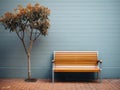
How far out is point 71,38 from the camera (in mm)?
8414

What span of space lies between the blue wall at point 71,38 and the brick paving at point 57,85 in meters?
0.55

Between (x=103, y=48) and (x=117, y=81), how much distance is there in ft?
4.10

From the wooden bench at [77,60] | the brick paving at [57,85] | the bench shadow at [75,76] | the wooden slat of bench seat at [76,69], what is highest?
the wooden bench at [77,60]

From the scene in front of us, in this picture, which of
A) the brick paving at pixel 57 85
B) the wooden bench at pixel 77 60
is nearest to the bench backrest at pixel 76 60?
the wooden bench at pixel 77 60

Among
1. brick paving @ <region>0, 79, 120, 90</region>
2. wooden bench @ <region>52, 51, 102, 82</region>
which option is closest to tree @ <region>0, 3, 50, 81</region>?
brick paving @ <region>0, 79, 120, 90</region>

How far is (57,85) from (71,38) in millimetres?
1911

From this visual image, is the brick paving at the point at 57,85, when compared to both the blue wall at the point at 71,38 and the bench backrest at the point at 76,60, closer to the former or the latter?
the blue wall at the point at 71,38

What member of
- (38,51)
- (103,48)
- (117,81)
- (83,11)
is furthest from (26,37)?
(117,81)

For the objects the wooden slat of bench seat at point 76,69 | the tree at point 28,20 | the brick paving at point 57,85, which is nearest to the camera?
the brick paving at point 57,85

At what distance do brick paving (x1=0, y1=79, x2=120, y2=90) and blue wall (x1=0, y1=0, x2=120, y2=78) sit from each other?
1.81ft

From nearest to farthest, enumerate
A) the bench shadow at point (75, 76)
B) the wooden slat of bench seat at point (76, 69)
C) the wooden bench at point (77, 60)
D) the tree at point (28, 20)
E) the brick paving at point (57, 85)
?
the brick paving at point (57, 85) → the tree at point (28, 20) → the wooden slat of bench seat at point (76, 69) → the wooden bench at point (77, 60) → the bench shadow at point (75, 76)

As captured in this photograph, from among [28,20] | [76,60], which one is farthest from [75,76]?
[28,20]

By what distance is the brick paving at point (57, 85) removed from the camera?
6.84 metres

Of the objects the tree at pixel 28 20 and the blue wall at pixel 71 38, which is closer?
the tree at pixel 28 20
